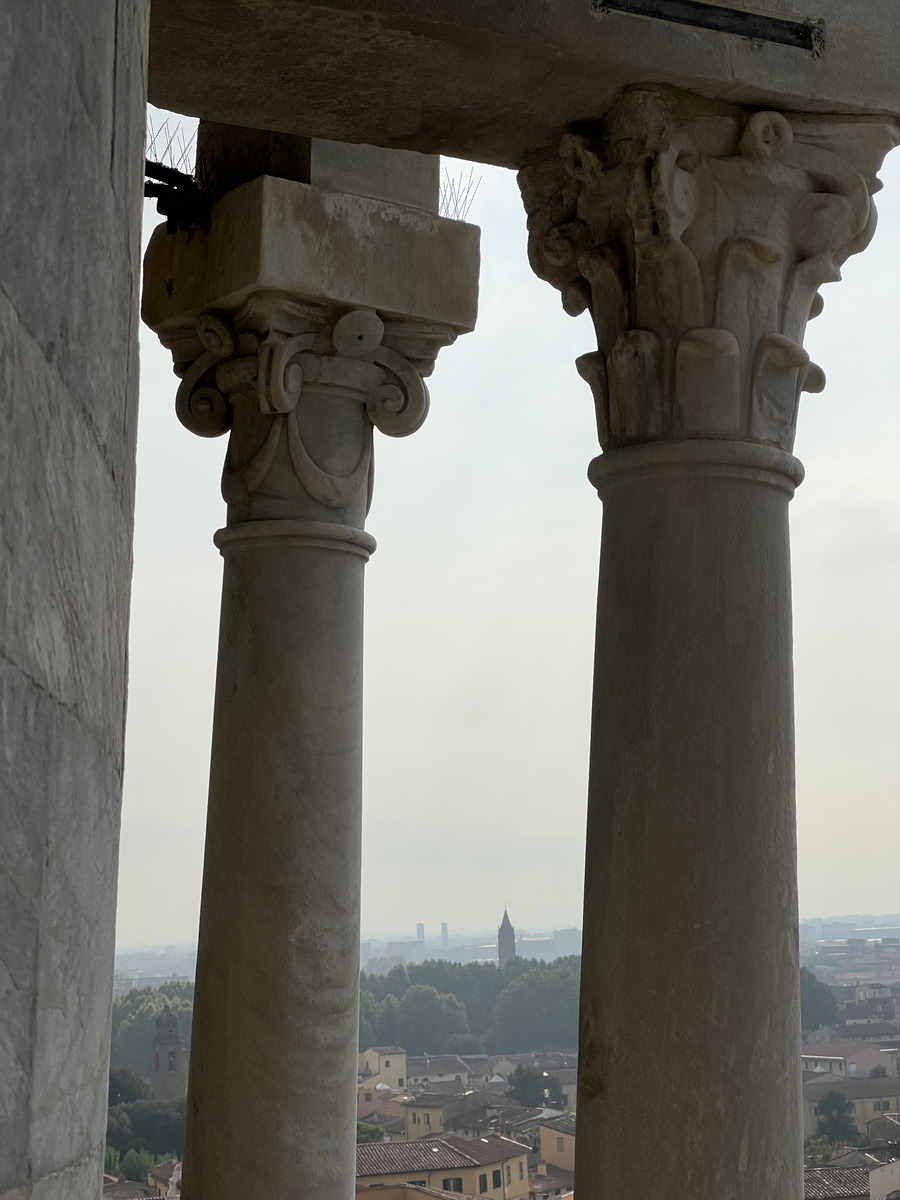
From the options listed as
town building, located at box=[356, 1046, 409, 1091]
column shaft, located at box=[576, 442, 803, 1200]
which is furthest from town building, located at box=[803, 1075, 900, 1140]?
column shaft, located at box=[576, 442, 803, 1200]

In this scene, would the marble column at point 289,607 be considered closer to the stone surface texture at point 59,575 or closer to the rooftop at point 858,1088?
the stone surface texture at point 59,575

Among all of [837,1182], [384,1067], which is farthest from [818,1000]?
[384,1067]

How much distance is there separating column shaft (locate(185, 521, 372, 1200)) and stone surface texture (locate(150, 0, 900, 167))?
7.51m

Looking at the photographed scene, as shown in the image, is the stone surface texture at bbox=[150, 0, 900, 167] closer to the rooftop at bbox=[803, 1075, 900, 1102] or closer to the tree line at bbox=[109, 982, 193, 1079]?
the rooftop at bbox=[803, 1075, 900, 1102]

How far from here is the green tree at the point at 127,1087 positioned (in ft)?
251

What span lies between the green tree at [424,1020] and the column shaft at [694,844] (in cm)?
11805

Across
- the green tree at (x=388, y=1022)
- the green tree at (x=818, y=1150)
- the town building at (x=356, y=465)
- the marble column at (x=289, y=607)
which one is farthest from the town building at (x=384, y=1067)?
the town building at (x=356, y=465)

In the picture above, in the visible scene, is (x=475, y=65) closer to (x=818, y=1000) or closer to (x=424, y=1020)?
(x=818, y=1000)

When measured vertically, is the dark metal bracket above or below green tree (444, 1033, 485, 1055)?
above

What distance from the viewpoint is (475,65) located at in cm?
1570

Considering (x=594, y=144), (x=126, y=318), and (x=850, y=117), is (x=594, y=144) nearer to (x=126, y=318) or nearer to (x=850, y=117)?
(x=850, y=117)

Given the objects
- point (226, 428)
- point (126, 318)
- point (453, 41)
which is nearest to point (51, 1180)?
point (126, 318)

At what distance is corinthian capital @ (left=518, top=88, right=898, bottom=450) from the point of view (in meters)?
15.5

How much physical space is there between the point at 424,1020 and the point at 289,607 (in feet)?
385
